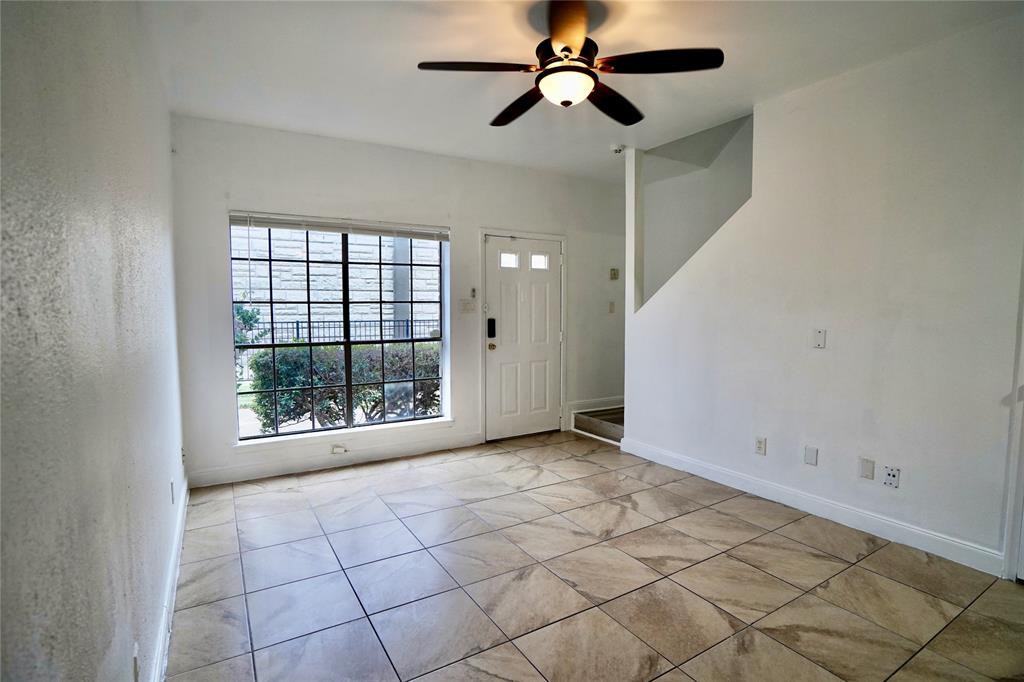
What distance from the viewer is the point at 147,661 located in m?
1.64

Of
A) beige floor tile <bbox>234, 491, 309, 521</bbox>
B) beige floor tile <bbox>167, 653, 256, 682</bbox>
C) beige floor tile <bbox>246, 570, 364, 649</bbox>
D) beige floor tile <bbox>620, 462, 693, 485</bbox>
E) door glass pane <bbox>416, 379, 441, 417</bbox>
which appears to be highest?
door glass pane <bbox>416, 379, 441, 417</bbox>

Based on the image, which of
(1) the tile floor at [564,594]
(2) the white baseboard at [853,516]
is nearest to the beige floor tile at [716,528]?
(1) the tile floor at [564,594]

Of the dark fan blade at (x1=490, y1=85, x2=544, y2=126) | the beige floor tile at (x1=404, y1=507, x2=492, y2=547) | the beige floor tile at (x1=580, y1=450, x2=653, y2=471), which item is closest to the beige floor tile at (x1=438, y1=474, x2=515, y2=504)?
the beige floor tile at (x1=404, y1=507, x2=492, y2=547)

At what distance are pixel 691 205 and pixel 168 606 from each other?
→ 4846 mm

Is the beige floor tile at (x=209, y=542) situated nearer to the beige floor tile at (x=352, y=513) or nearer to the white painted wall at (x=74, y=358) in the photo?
the beige floor tile at (x=352, y=513)

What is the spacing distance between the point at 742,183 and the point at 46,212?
183 inches

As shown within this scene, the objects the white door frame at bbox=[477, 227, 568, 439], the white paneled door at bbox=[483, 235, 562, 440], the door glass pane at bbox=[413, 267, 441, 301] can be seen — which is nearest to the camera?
the door glass pane at bbox=[413, 267, 441, 301]

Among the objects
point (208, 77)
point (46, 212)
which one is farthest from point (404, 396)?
point (46, 212)

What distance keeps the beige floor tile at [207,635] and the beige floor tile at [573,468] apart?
7.96ft

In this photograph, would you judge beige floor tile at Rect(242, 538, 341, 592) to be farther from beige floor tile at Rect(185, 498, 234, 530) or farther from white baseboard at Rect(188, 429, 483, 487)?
white baseboard at Rect(188, 429, 483, 487)

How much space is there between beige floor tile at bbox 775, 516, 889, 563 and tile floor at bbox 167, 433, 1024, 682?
0.01 meters

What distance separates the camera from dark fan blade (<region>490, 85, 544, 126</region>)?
8.59ft

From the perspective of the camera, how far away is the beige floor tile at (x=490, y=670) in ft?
6.17

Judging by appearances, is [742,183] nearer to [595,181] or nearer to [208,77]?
[595,181]
